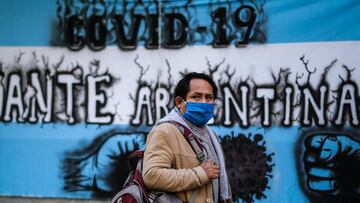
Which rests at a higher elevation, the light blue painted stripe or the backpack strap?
the light blue painted stripe

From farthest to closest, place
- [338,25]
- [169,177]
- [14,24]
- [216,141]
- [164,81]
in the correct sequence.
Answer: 1. [14,24]
2. [164,81]
3. [338,25]
4. [216,141]
5. [169,177]

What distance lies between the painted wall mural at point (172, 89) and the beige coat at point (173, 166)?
263 centimetres

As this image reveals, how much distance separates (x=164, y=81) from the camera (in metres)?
5.55

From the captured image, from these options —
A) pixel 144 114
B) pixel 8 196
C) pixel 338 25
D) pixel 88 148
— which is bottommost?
pixel 8 196

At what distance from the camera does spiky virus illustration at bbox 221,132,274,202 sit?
5344 mm

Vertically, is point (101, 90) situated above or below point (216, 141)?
above

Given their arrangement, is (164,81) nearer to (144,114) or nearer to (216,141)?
(144,114)

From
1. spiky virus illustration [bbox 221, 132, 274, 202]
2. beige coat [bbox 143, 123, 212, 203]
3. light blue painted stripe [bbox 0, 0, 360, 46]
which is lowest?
spiky virus illustration [bbox 221, 132, 274, 202]

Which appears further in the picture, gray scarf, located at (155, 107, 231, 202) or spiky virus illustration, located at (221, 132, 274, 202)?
spiky virus illustration, located at (221, 132, 274, 202)

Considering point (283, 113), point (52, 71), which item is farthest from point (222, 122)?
point (52, 71)

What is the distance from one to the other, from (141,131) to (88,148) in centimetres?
61

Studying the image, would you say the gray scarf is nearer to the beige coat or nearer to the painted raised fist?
the beige coat

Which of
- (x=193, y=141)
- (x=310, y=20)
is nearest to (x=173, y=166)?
(x=193, y=141)

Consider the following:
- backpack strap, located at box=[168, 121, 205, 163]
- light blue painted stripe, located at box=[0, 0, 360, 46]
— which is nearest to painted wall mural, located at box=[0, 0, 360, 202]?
light blue painted stripe, located at box=[0, 0, 360, 46]
